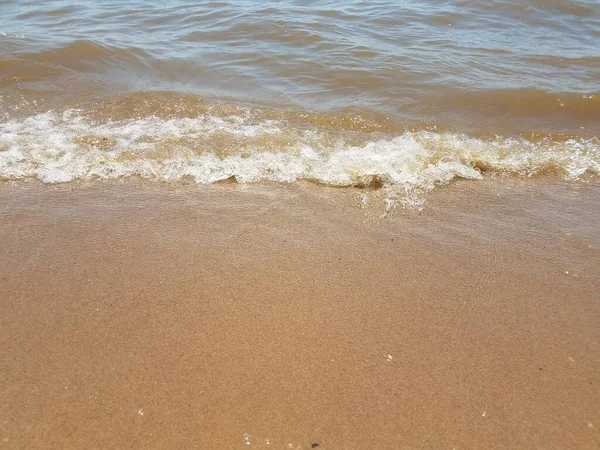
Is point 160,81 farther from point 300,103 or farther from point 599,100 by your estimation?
point 599,100

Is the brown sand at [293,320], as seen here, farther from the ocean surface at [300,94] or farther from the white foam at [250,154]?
the ocean surface at [300,94]

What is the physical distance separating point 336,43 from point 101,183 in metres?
4.36

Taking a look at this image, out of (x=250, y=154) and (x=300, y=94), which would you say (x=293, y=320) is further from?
(x=300, y=94)

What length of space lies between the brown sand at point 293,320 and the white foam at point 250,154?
0.26m

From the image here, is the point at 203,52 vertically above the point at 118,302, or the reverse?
the point at 203,52

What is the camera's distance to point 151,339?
86.5 inches

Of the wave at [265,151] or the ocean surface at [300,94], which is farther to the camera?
the ocean surface at [300,94]

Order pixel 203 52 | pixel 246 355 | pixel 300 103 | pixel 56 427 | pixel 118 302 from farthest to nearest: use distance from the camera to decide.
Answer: pixel 203 52, pixel 300 103, pixel 118 302, pixel 246 355, pixel 56 427

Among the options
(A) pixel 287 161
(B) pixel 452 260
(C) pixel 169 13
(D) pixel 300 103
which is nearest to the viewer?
(B) pixel 452 260

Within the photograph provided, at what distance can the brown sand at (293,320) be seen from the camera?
6.15ft

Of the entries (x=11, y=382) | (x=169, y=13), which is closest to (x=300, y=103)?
(x=11, y=382)

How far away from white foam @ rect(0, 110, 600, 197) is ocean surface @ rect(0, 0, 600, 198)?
2cm

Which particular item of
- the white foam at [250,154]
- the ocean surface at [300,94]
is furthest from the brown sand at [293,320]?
the ocean surface at [300,94]

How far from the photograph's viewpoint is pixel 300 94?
17.2 feet
